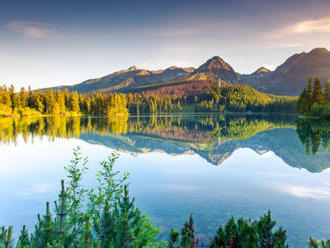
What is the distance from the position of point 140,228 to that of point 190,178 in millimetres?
13667

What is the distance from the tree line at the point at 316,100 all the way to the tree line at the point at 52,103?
110 metres

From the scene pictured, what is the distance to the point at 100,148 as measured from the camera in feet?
109

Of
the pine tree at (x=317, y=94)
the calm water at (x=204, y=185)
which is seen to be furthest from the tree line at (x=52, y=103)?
the pine tree at (x=317, y=94)

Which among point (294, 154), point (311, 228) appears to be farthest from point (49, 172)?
point (294, 154)

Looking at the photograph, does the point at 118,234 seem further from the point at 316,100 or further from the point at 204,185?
the point at 316,100

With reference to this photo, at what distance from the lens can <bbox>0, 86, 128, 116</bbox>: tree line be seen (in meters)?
122

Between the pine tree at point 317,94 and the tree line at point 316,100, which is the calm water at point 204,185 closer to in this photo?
the tree line at point 316,100

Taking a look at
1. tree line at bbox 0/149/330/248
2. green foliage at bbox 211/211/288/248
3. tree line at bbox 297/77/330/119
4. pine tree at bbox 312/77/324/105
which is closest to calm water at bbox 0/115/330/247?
green foliage at bbox 211/211/288/248

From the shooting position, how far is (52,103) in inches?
5266

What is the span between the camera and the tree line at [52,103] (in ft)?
402

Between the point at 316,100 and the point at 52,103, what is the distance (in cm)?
13305

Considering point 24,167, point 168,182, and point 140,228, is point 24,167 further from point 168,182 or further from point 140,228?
point 140,228

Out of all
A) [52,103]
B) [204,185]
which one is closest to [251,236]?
[204,185]

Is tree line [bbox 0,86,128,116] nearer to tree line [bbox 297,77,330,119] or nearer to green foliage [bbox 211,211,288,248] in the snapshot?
tree line [bbox 297,77,330,119]
